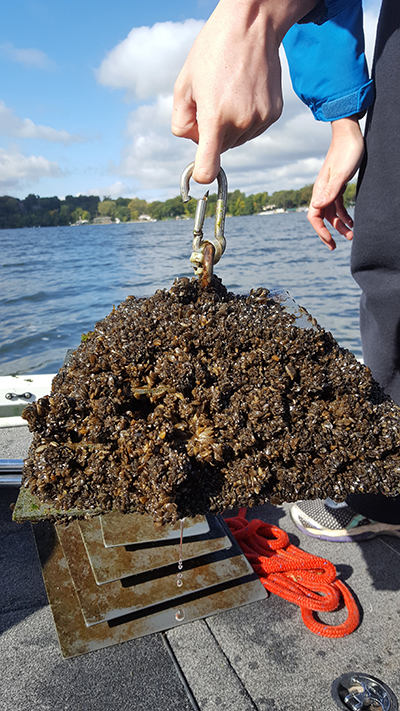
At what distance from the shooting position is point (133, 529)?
5.49 ft

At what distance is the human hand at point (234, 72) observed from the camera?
1.18m

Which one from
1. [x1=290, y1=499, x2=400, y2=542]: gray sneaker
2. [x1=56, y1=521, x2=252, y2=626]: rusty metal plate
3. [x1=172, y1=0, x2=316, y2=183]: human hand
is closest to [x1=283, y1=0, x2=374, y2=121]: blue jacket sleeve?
[x1=172, y1=0, x2=316, y2=183]: human hand

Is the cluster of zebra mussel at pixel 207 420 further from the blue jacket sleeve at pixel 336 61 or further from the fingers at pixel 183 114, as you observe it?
the blue jacket sleeve at pixel 336 61

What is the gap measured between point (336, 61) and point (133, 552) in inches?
90.7

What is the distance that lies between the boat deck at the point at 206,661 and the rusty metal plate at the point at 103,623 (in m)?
0.03

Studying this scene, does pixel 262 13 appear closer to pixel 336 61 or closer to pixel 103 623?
pixel 336 61

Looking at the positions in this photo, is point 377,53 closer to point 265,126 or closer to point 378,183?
point 378,183

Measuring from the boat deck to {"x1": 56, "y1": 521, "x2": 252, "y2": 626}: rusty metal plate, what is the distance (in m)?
0.15

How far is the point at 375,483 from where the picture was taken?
121 cm

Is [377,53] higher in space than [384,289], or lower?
higher

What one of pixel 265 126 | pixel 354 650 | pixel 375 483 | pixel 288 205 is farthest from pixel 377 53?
pixel 288 205

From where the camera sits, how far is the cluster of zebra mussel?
1148 millimetres

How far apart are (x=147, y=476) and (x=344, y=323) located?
42.7 feet

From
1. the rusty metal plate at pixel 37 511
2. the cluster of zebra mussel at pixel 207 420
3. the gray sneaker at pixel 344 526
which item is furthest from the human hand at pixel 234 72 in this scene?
the gray sneaker at pixel 344 526
